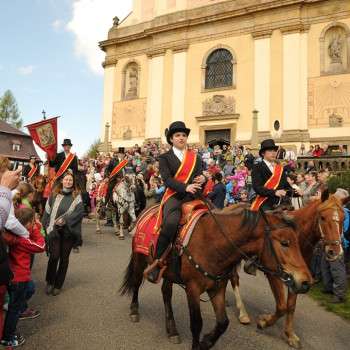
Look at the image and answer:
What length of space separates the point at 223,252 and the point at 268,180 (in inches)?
79.2

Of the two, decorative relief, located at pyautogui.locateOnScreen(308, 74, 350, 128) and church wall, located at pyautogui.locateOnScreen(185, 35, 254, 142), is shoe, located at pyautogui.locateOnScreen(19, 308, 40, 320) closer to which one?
decorative relief, located at pyautogui.locateOnScreen(308, 74, 350, 128)

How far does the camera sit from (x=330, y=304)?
22.0ft

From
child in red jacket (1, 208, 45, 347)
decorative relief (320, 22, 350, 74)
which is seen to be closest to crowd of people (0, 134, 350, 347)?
child in red jacket (1, 208, 45, 347)

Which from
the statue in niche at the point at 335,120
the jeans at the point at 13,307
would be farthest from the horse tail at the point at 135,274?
the statue in niche at the point at 335,120

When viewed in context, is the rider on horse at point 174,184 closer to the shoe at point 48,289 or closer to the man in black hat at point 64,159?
the shoe at point 48,289

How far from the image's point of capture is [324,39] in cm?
2431

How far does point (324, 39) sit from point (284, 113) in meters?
5.25

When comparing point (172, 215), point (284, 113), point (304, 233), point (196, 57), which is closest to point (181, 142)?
point (172, 215)

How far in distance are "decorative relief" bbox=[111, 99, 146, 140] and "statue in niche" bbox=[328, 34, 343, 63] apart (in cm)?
1429

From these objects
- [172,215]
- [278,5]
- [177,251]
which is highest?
[278,5]

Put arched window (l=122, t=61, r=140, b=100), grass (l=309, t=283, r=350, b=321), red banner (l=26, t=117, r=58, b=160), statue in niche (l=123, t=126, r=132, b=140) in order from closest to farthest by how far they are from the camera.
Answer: grass (l=309, t=283, r=350, b=321) → red banner (l=26, t=117, r=58, b=160) → statue in niche (l=123, t=126, r=132, b=140) → arched window (l=122, t=61, r=140, b=100)

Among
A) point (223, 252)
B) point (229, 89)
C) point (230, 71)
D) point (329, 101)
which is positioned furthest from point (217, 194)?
point (230, 71)

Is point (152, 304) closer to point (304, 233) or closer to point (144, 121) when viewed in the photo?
point (304, 233)

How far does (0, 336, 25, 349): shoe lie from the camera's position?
13.6 ft
